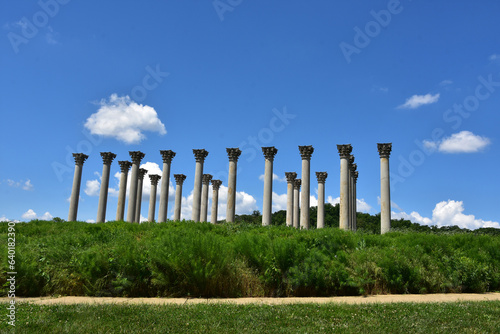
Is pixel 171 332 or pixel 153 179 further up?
pixel 153 179

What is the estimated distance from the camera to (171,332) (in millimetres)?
7469

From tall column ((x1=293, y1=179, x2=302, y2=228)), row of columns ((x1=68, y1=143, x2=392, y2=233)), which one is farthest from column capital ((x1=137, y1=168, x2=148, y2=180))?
tall column ((x1=293, y1=179, x2=302, y2=228))

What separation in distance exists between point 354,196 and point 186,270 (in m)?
38.4

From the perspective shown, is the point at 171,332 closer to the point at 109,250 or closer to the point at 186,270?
the point at 186,270

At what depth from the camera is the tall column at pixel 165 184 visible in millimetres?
45125

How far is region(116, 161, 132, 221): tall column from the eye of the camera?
45.7 metres

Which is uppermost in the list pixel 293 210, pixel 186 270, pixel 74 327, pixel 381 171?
pixel 381 171

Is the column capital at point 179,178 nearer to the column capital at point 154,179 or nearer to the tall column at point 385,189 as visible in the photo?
the column capital at point 154,179

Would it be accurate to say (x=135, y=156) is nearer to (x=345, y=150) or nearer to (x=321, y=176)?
(x=321, y=176)

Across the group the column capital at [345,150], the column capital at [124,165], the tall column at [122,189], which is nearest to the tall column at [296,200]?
the column capital at [345,150]

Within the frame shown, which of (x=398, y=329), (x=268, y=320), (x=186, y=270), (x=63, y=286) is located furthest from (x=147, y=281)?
(x=398, y=329)

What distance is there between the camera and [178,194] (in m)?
51.0

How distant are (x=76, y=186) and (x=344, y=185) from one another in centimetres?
3306

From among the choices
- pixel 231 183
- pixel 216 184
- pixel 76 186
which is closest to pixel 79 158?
pixel 76 186
